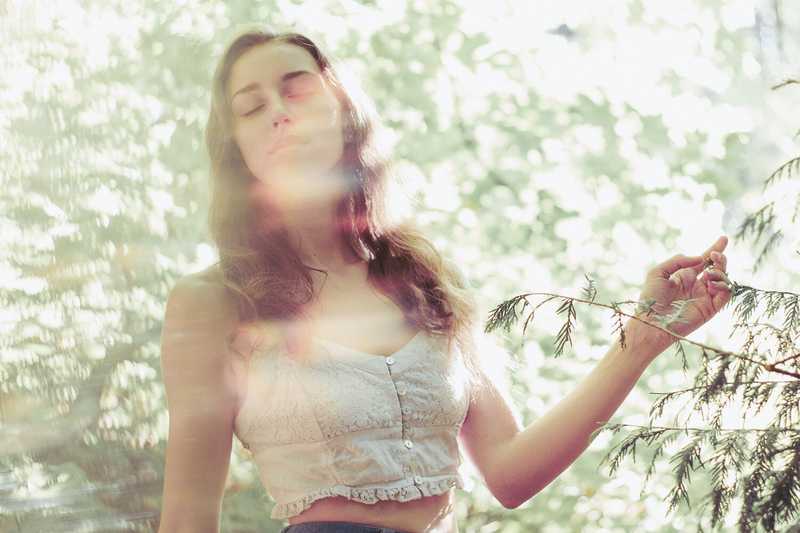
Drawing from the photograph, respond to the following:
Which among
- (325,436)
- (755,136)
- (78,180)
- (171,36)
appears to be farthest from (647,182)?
(325,436)

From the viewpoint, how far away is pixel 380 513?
129 cm

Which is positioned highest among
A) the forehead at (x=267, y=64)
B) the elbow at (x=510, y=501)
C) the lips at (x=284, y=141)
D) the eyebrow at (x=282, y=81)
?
the forehead at (x=267, y=64)

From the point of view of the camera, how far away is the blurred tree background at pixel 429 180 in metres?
2.49

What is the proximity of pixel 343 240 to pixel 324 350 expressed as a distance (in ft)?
0.98

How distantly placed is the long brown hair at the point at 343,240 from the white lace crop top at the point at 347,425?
107 millimetres

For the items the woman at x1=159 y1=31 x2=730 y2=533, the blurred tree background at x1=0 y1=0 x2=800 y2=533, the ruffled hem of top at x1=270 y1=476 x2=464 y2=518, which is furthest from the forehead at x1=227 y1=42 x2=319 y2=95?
the blurred tree background at x1=0 y1=0 x2=800 y2=533

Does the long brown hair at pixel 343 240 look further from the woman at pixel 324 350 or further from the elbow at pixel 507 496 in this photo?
the elbow at pixel 507 496

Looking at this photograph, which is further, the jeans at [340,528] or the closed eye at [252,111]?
the closed eye at [252,111]

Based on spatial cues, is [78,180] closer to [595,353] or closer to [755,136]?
[595,353]

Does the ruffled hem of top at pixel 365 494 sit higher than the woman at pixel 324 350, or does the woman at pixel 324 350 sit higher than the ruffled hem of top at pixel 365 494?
the woman at pixel 324 350

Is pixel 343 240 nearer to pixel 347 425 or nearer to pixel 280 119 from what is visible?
pixel 280 119

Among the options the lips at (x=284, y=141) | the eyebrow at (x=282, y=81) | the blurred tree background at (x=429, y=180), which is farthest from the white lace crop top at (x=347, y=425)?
the blurred tree background at (x=429, y=180)

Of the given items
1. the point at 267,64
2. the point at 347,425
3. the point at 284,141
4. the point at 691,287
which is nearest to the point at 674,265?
the point at 691,287

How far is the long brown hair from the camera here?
1.47 metres
